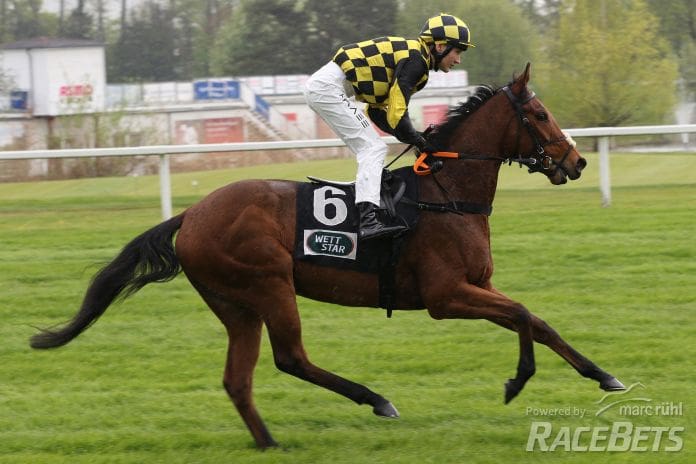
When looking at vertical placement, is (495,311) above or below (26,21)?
below

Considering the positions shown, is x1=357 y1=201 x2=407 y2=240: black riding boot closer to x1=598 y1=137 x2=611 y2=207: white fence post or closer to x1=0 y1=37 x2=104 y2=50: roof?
→ x1=598 y1=137 x2=611 y2=207: white fence post

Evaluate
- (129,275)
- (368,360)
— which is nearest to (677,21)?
(368,360)

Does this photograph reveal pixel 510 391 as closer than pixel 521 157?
Yes

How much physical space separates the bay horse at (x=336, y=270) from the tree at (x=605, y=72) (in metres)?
22.5

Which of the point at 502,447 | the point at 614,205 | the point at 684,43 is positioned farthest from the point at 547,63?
the point at 502,447

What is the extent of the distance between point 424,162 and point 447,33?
1.93 feet

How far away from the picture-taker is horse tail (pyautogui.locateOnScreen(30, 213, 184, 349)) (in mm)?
4973

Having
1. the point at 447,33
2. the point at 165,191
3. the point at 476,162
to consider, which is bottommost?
the point at 165,191

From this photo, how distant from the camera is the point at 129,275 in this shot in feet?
16.5

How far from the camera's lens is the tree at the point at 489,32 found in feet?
134

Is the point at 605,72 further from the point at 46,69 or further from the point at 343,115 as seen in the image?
the point at 343,115

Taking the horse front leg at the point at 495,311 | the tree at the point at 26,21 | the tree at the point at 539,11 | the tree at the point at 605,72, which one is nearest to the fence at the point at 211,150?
the horse front leg at the point at 495,311

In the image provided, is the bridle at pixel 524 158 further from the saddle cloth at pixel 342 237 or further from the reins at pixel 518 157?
the saddle cloth at pixel 342 237

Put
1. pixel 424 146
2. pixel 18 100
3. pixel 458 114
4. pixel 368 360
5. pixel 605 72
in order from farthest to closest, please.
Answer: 1. pixel 18 100
2. pixel 605 72
3. pixel 368 360
4. pixel 458 114
5. pixel 424 146
